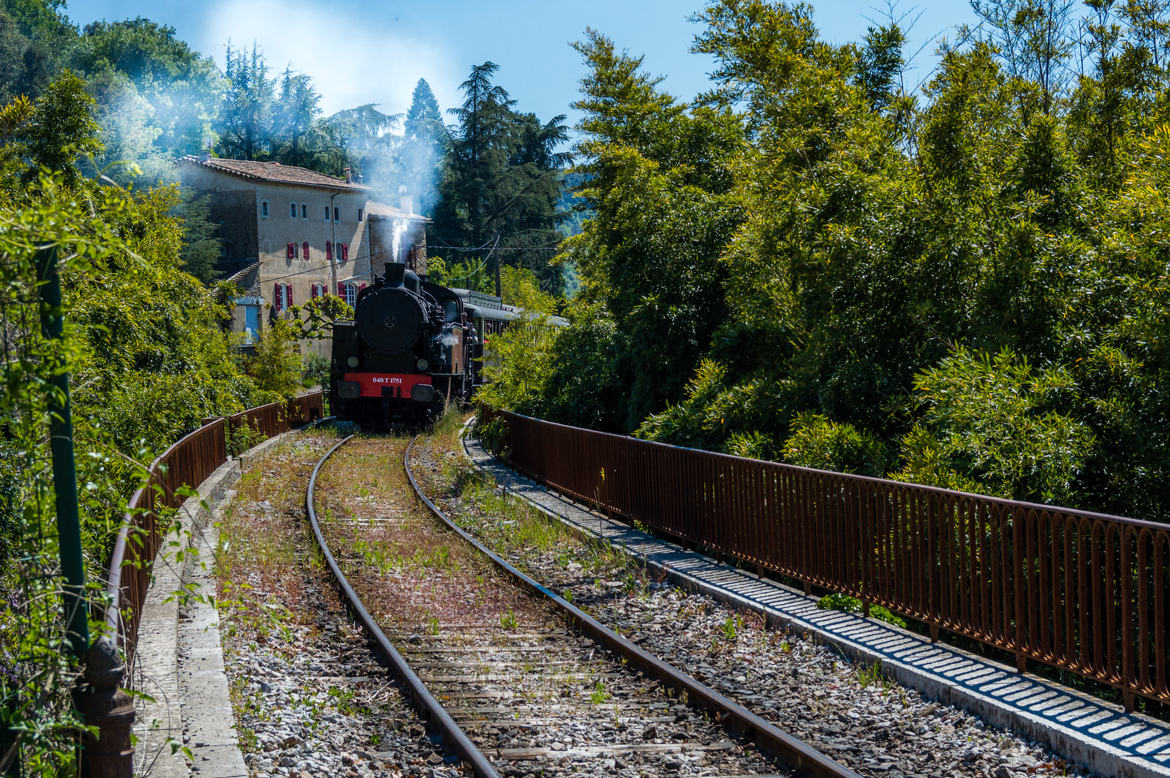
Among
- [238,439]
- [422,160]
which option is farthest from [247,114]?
[238,439]

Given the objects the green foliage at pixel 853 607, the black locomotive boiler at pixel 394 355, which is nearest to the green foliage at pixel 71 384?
the black locomotive boiler at pixel 394 355

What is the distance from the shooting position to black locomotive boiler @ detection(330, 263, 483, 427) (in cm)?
2419

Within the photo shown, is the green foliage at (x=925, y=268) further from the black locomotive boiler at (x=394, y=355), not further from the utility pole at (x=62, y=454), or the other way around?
the black locomotive boiler at (x=394, y=355)

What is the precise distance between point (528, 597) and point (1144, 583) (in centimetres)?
546

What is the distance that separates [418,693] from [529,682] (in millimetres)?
824

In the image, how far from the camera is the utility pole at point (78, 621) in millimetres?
3887

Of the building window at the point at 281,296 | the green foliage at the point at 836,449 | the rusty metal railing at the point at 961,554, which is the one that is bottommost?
the rusty metal railing at the point at 961,554

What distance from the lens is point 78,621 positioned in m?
4.12

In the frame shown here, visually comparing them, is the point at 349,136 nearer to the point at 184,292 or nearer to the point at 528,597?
the point at 184,292

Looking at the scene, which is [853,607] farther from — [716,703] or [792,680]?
[716,703]

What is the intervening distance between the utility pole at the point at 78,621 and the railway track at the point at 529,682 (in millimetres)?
1914

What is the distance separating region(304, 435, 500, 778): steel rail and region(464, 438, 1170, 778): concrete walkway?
2887 mm

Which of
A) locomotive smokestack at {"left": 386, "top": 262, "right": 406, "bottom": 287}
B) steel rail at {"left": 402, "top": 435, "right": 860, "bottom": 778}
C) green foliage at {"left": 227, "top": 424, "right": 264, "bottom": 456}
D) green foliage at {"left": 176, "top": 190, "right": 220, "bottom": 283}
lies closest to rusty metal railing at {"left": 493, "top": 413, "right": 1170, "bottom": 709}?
steel rail at {"left": 402, "top": 435, "right": 860, "bottom": 778}

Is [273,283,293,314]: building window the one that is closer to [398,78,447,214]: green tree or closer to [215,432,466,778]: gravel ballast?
[398,78,447,214]: green tree
